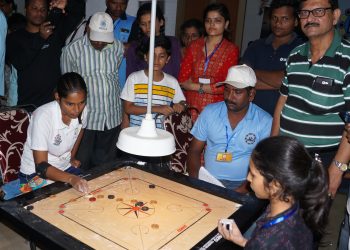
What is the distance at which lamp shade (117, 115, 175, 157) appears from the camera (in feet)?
4.28

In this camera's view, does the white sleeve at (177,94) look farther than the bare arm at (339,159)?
Yes

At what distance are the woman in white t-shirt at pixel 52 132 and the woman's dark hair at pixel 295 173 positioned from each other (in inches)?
45.6

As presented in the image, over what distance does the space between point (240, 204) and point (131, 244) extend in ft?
1.99

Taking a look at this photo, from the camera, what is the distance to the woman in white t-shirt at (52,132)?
7.06 feet

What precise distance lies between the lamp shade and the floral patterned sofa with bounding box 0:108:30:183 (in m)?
1.19

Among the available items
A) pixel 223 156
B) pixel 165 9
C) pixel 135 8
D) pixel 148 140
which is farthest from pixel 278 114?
pixel 165 9

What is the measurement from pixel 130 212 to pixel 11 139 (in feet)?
3.48

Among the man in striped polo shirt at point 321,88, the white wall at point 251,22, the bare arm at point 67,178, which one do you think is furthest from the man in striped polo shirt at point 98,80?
the white wall at point 251,22

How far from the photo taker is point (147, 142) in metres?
1.30

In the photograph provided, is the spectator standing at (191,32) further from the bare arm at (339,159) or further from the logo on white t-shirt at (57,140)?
the bare arm at (339,159)

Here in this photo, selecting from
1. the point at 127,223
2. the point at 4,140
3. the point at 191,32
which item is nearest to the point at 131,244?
the point at 127,223

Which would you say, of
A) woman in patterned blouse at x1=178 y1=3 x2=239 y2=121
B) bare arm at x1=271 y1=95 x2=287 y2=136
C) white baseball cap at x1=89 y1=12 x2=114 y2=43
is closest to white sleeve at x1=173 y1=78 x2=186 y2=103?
woman in patterned blouse at x1=178 y1=3 x2=239 y2=121

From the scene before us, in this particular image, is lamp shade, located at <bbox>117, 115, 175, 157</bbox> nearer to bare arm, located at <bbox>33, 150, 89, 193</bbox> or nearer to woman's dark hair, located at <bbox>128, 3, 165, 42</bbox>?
bare arm, located at <bbox>33, 150, 89, 193</bbox>

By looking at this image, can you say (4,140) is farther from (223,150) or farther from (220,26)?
(220,26)
